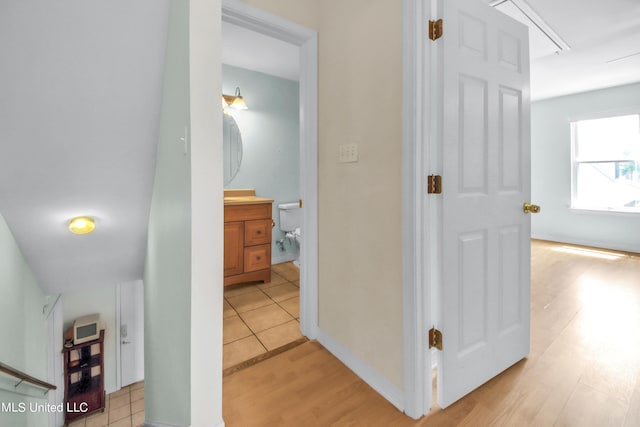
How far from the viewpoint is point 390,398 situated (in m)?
1.41

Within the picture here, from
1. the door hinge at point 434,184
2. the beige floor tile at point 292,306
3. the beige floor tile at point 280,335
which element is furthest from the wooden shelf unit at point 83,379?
the door hinge at point 434,184

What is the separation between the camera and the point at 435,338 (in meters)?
1.34

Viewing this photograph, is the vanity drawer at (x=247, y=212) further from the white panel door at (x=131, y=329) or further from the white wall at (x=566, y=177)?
the white wall at (x=566, y=177)

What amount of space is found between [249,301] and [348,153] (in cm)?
174

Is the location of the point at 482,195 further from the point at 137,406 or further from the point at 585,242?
the point at 585,242

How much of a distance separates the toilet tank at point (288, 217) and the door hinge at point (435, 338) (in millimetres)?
2571

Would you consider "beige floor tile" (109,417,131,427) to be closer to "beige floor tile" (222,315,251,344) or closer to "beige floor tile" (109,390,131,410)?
"beige floor tile" (109,390,131,410)

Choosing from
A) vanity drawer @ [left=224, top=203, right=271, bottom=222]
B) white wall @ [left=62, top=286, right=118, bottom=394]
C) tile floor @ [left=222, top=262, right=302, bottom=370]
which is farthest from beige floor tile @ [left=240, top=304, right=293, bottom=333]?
white wall @ [left=62, top=286, right=118, bottom=394]

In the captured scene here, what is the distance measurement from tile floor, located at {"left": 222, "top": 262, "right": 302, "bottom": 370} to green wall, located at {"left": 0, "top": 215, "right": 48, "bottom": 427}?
123 cm

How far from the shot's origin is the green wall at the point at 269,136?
349 cm

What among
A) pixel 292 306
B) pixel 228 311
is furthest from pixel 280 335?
pixel 228 311

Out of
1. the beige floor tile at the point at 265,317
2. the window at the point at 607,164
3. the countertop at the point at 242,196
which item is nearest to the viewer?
the beige floor tile at the point at 265,317

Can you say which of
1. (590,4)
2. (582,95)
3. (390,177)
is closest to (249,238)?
(390,177)

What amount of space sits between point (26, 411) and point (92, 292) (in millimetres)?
1476
